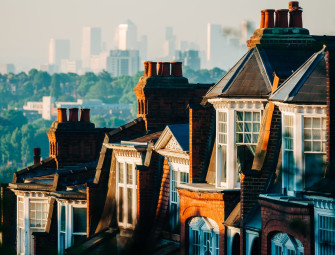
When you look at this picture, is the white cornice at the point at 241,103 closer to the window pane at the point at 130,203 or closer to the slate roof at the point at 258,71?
the slate roof at the point at 258,71

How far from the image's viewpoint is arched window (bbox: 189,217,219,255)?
104ft

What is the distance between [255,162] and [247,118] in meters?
1.46

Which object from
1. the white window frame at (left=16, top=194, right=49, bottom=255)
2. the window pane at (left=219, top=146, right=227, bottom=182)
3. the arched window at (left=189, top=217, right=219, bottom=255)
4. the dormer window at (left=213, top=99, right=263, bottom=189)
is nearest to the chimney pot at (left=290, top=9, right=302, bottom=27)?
the dormer window at (left=213, top=99, right=263, bottom=189)

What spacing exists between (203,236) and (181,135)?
4.24 metres

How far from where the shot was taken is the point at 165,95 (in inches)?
1734

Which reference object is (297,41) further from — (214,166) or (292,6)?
(214,166)

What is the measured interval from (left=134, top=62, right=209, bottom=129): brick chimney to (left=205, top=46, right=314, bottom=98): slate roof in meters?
11.2

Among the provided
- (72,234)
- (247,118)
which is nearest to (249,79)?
(247,118)

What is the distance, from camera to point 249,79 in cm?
3184

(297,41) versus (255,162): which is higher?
(297,41)

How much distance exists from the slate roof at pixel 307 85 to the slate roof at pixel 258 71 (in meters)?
1.78

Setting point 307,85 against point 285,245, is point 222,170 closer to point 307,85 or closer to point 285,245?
point 307,85

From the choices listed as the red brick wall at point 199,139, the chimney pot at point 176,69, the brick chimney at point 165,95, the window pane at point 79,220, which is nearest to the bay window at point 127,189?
the window pane at point 79,220

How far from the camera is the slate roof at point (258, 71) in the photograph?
103ft
